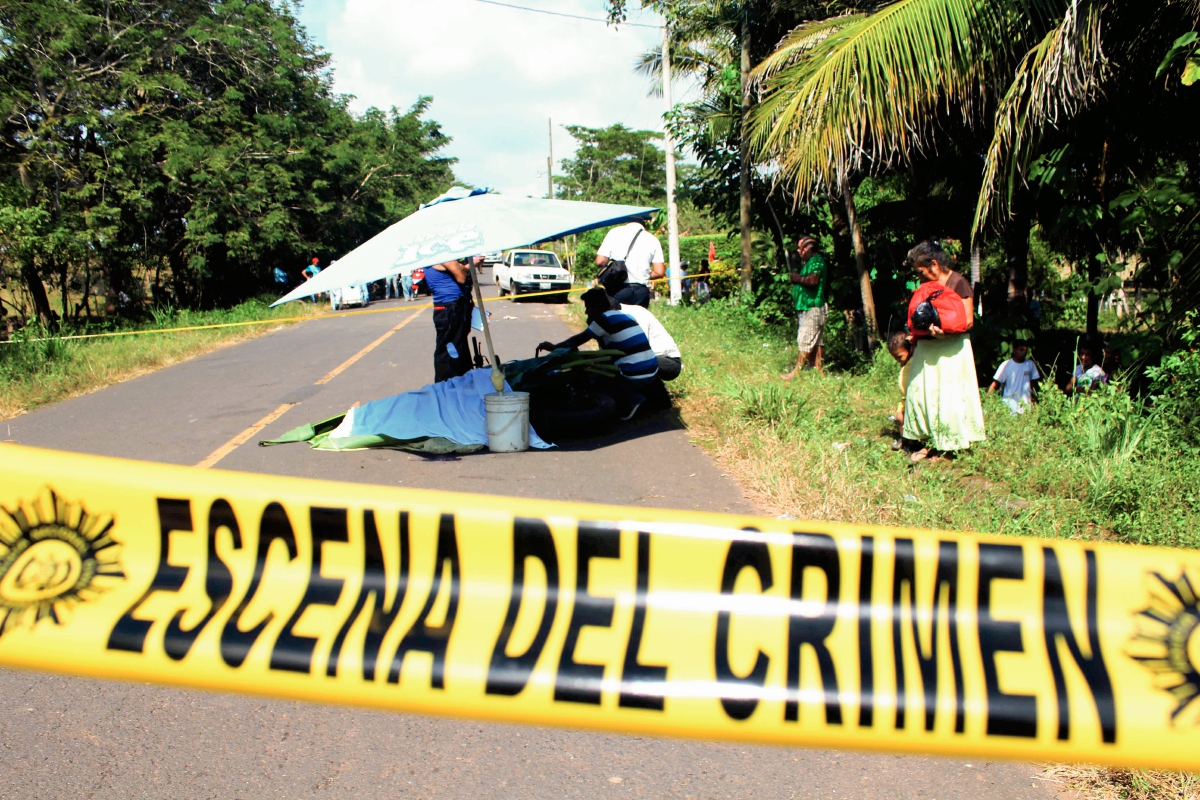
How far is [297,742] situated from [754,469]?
12.4 ft

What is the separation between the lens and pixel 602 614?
7.73 ft

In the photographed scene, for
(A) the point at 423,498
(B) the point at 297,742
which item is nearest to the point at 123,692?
(B) the point at 297,742

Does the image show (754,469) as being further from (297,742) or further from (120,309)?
(120,309)

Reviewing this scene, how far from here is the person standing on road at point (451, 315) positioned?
880 centimetres

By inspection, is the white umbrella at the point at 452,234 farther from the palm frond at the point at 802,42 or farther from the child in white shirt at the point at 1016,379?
the child in white shirt at the point at 1016,379

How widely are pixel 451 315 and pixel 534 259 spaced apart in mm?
23502

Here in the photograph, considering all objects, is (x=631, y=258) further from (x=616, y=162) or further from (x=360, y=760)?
(x=616, y=162)

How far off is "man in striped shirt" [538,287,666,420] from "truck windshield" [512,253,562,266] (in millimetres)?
23582

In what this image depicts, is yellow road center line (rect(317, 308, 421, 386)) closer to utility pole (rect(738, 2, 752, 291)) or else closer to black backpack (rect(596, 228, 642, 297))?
black backpack (rect(596, 228, 642, 297))

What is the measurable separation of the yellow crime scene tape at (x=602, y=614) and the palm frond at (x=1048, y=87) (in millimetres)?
5176

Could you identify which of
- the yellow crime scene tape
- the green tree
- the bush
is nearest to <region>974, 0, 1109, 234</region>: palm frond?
the bush

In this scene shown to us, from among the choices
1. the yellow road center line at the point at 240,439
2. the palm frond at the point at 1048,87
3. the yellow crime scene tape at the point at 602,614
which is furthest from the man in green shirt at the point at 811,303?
the yellow crime scene tape at the point at 602,614

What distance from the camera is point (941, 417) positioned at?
19.9ft

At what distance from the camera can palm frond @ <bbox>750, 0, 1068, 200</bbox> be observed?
707 cm
